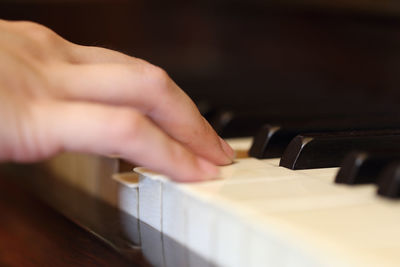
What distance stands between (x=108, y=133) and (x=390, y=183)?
0.29 metres

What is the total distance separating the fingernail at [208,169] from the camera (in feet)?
2.35

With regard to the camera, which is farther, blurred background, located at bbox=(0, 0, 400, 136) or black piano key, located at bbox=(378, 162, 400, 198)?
blurred background, located at bbox=(0, 0, 400, 136)

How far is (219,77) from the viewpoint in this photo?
198cm

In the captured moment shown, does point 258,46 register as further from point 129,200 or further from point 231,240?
point 231,240

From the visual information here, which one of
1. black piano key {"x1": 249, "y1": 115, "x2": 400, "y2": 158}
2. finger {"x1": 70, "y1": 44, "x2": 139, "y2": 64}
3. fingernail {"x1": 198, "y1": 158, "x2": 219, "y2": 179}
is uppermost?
finger {"x1": 70, "y1": 44, "x2": 139, "y2": 64}

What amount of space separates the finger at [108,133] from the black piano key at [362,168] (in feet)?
0.57

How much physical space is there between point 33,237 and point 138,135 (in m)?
0.36

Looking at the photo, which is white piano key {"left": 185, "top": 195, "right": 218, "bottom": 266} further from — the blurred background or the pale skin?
the blurred background

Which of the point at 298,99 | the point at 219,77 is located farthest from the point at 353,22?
the point at 219,77

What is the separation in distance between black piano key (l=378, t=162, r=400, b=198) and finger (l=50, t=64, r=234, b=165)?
0.22 meters

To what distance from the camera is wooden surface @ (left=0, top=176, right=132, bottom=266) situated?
78 centimetres

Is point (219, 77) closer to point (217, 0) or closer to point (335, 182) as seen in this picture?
point (217, 0)

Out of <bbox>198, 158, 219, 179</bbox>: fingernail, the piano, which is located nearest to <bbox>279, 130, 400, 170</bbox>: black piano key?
the piano

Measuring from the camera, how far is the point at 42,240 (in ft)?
2.96
